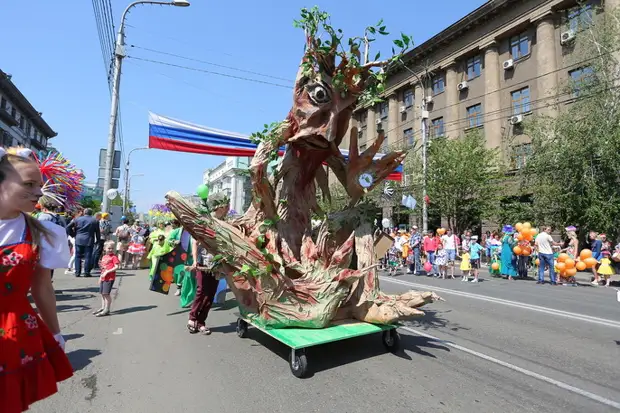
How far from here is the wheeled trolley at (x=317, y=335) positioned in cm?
394

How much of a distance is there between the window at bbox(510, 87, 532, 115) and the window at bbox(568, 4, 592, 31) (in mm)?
4002

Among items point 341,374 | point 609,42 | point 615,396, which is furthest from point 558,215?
point 341,374

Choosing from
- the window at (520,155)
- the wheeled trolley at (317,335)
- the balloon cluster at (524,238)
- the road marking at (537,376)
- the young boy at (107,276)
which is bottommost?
the road marking at (537,376)

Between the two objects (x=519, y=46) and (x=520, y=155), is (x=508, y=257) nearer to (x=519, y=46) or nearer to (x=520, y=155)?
(x=520, y=155)

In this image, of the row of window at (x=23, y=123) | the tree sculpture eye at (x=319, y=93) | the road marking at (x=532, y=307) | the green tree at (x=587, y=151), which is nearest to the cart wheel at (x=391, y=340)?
the tree sculpture eye at (x=319, y=93)

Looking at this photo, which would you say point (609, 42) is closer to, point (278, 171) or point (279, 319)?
point (278, 171)

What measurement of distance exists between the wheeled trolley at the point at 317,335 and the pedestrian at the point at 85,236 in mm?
7297

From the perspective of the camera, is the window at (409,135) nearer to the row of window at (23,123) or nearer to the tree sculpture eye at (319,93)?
the tree sculpture eye at (319,93)

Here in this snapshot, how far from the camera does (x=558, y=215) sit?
16.0m

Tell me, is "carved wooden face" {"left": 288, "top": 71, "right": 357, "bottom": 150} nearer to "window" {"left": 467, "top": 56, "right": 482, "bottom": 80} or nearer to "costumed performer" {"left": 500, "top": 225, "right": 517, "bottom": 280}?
"costumed performer" {"left": 500, "top": 225, "right": 517, "bottom": 280}

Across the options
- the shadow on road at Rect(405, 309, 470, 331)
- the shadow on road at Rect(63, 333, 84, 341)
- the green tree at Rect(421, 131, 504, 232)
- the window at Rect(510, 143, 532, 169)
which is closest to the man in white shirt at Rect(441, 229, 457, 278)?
the green tree at Rect(421, 131, 504, 232)

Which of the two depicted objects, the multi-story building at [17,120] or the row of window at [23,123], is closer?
the multi-story building at [17,120]

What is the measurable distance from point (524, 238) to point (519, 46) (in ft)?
56.0

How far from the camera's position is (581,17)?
1866cm
